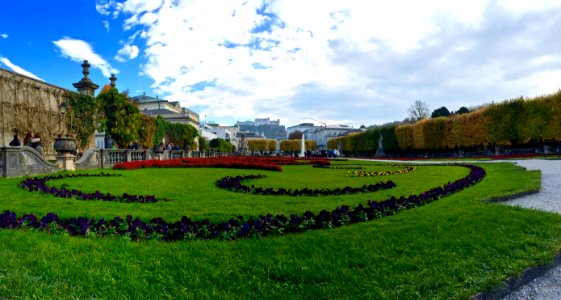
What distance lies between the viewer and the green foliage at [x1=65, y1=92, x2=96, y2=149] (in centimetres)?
2550

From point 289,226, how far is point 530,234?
333 centimetres

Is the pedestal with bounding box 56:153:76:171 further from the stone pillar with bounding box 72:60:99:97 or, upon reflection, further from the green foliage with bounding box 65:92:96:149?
the green foliage with bounding box 65:92:96:149

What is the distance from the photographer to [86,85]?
25188 millimetres

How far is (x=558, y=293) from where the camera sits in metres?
3.40

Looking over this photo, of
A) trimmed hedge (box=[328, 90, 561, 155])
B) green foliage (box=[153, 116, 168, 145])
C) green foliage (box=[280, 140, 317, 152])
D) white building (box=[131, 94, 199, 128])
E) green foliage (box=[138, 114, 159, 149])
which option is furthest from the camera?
green foliage (box=[280, 140, 317, 152])

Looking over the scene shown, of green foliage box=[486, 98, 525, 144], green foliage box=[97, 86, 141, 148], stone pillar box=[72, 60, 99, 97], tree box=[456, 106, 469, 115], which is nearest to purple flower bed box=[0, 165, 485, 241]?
stone pillar box=[72, 60, 99, 97]

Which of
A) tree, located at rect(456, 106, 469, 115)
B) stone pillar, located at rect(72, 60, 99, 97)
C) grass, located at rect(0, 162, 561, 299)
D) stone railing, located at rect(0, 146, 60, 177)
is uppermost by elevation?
tree, located at rect(456, 106, 469, 115)

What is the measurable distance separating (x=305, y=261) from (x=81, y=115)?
2707 cm

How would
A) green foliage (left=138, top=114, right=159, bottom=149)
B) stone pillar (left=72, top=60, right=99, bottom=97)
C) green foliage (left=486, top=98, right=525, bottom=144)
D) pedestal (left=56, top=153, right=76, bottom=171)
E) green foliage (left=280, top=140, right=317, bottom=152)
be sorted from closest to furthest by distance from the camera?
1. pedestal (left=56, top=153, right=76, bottom=171)
2. stone pillar (left=72, top=60, right=99, bottom=97)
3. green foliage (left=486, top=98, right=525, bottom=144)
4. green foliage (left=138, top=114, right=159, bottom=149)
5. green foliage (left=280, top=140, right=317, bottom=152)

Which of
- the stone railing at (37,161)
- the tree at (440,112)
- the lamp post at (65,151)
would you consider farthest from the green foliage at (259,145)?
the lamp post at (65,151)

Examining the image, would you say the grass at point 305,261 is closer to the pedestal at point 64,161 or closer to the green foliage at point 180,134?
the pedestal at point 64,161

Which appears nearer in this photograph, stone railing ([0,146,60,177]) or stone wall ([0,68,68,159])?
stone railing ([0,146,60,177])

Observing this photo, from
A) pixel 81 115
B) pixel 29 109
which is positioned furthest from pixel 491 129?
pixel 29 109

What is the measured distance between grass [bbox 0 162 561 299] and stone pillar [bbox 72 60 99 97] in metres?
22.9
